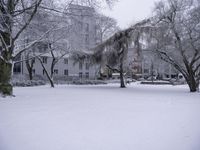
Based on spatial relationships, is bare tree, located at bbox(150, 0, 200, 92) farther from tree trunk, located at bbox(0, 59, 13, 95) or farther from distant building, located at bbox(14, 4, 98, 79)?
tree trunk, located at bbox(0, 59, 13, 95)

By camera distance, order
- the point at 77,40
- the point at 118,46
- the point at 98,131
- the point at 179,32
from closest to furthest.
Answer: the point at 98,131
the point at 179,32
the point at 118,46
the point at 77,40

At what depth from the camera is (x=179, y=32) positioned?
72.0 feet

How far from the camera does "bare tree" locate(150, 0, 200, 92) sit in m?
21.5

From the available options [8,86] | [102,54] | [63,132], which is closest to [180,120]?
[63,132]

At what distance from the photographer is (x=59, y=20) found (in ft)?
57.2

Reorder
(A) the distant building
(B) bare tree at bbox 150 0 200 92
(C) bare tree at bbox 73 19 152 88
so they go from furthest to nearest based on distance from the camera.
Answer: (C) bare tree at bbox 73 19 152 88 < (B) bare tree at bbox 150 0 200 92 < (A) the distant building

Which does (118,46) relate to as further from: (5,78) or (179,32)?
(5,78)

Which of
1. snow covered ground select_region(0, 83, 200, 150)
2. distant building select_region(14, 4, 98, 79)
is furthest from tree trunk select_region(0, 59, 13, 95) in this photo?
snow covered ground select_region(0, 83, 200, 150)

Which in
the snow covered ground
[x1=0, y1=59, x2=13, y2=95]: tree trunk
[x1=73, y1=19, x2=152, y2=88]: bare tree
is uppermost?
[x1=73, y1=19, x2=152, y2=88]: bare tree

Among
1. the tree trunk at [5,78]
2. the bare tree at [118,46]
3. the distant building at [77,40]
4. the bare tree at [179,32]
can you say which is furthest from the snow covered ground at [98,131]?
the bare tree at [118,46]

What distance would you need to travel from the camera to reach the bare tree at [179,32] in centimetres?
2145

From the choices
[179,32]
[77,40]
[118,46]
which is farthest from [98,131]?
[77,40]

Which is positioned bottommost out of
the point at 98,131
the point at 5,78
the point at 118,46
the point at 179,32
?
the point at 98,131

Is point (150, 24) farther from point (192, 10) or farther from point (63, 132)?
point (63, 132)
